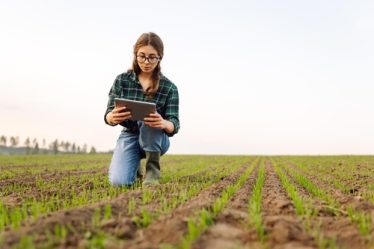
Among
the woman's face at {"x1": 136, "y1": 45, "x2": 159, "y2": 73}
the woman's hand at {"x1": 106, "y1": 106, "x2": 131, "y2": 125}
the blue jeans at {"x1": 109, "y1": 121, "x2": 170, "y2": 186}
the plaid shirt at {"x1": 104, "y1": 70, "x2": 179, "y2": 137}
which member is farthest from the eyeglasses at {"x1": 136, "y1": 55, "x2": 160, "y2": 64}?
the blue jeans at {"x1": 109, "y1": 121, "x2": 170, "y2": 186}

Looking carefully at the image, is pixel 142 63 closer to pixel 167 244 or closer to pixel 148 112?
pixel 148 112

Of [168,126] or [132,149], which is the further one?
[132,149]

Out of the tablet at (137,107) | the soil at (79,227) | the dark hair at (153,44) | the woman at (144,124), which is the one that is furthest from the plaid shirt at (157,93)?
the soil at (79,227)

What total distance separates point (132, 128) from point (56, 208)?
2418 millimetres

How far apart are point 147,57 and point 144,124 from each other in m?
0.91

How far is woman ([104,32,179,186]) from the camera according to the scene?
19.4 ft

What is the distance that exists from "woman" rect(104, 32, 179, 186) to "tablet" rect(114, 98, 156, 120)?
39cm

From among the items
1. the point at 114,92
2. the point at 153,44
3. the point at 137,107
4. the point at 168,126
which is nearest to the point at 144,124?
the point at 168,126

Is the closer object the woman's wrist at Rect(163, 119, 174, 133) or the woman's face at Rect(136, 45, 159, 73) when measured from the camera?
the woman's face at Rect(136, 45, 159, 73)

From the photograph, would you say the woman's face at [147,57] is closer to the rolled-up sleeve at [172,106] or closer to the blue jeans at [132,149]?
the rolled-up sleeve at [172,106]

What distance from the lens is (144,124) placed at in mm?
5816

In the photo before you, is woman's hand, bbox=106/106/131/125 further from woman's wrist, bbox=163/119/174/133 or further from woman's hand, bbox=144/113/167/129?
woman's wrist, bbox=163/119/174/133

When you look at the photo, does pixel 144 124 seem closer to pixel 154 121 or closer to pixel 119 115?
pixel 154 121

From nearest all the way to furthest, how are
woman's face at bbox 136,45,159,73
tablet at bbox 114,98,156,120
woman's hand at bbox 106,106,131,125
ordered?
tablet at bbox 114,98,156,120 → woman's hand at bbox 106,106,131,125 → woman's face at bbox 136,45,159,73
